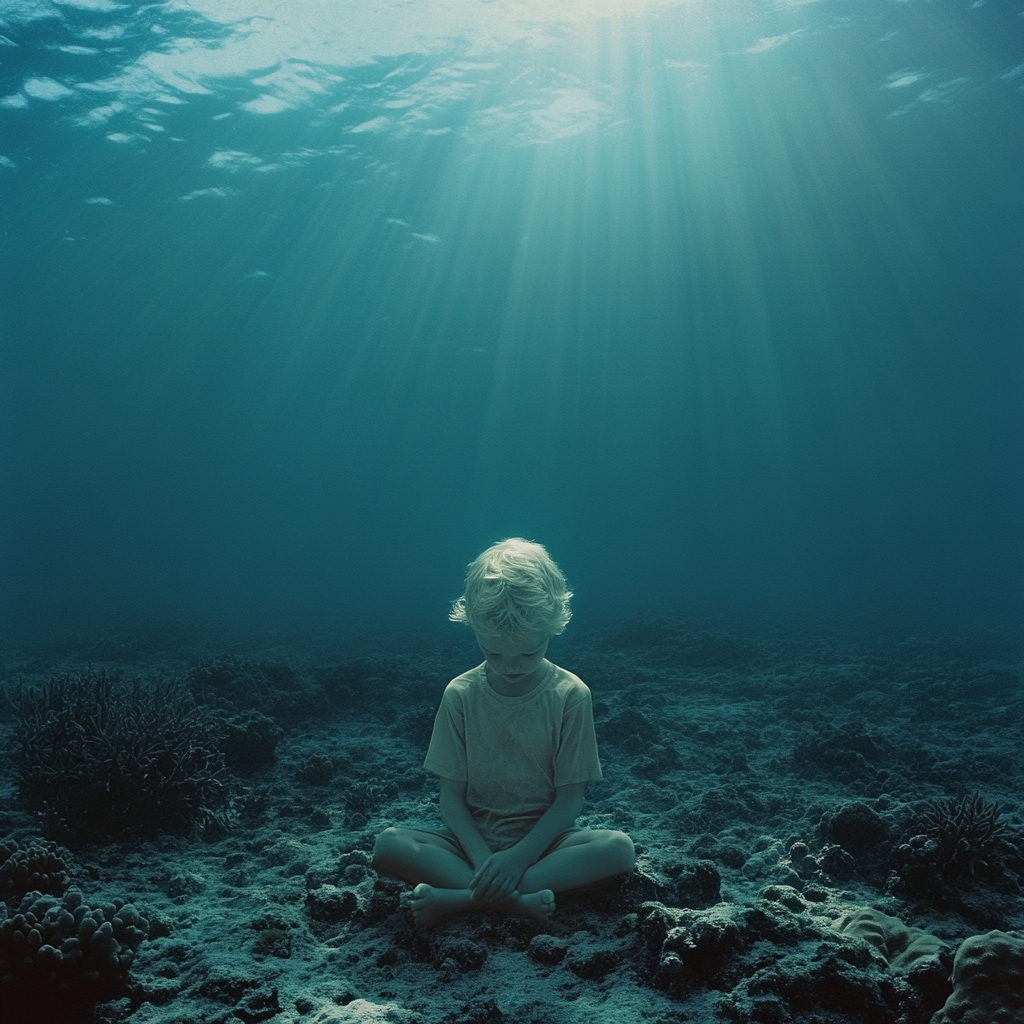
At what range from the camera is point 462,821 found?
10.5 feet

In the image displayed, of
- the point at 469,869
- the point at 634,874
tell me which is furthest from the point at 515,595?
the point at 634,874

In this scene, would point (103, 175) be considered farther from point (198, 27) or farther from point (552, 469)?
point (552, 469)

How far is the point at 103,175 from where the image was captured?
23.6 metres

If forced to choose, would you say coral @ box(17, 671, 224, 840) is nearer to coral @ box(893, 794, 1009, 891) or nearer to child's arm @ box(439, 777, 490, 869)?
child's arm @ box(439, 777, 490, 869)

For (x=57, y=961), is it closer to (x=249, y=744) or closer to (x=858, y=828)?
(x=249, y=744)

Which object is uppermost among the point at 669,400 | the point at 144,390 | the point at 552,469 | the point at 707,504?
the point at 144,390

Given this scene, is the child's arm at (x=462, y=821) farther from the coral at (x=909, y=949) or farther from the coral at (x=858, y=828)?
the coral at (x=858, y=828)

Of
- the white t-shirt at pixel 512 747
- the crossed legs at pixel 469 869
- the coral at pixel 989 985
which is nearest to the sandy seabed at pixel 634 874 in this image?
the crossed legs at pixel 469 869

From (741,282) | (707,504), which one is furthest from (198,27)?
(707,504)

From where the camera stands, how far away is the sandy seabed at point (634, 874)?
7.95 ft

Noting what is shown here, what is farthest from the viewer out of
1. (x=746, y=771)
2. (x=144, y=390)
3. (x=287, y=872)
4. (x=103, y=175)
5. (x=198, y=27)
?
(x=144, y=390)

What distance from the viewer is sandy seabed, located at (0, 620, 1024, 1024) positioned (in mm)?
2422

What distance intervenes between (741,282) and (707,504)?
90942mm

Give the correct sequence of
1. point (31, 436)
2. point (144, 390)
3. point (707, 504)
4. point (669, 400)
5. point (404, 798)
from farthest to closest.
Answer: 1. point (707, 504)
2. point (31, 436)
3. point (669, 400)
4. point (144, 390)
5. point (404, 798)
